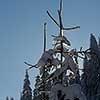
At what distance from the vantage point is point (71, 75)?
666cm

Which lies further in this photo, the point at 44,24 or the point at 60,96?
the point at 44,24

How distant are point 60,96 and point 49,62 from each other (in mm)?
676

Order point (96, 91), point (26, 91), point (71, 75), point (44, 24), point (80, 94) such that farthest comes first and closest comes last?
point (26, 91)
point (96, 91)
point (44, 24)
point (71, 75)
point (80, 94)

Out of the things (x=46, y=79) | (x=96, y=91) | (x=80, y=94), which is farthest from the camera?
(x=96, y=91)

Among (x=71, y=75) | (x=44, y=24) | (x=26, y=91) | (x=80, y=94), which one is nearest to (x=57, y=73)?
(x=71, y=75)

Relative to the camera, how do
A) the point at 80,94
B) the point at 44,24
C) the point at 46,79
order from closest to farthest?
the point at 80,94 < the point at 46,79 < the point at 44,24

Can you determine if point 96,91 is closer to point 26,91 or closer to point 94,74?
point 94,74

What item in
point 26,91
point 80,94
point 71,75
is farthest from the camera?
point 26,91

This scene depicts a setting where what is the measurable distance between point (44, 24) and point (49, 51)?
1.52 m

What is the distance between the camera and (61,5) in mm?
7086

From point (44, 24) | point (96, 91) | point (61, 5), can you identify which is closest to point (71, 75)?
point (61, 5)

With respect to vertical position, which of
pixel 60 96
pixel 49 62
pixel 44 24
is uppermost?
pixel 44 24

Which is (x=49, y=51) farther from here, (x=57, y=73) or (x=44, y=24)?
(x=44, y=24)

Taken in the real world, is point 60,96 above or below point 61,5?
below
